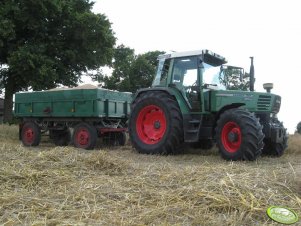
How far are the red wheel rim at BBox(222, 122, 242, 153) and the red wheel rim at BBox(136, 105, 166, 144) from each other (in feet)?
5.90

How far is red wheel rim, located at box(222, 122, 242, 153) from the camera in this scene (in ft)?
28.5

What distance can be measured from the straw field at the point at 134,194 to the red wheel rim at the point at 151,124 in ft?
11.5

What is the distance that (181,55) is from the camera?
10328 millimetres

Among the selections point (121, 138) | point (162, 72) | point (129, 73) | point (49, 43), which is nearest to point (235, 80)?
point (162, 72)

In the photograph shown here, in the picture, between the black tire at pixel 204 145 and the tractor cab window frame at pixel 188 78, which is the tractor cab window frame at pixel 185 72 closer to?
the tractor cab window frame at pixel 188 78

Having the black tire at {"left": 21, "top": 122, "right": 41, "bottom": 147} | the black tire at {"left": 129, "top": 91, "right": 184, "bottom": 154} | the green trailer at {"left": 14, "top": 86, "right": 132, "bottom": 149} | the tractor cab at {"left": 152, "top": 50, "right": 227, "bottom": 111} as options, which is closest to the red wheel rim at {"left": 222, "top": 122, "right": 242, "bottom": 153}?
the tractor cab at {"left": 152, "top": 50, "right": 227, "bottom": 111}

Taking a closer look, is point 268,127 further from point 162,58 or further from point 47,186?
point 47,186

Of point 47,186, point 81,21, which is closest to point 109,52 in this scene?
point 81,21

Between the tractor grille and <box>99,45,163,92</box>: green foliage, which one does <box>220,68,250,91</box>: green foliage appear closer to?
the tractor grille

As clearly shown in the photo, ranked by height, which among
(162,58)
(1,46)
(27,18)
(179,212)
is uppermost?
(27,18)

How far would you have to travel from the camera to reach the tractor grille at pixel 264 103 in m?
9.34

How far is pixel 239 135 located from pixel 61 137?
7.22 m

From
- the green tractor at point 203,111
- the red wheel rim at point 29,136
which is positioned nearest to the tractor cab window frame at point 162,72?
the green tractor at point 203,111

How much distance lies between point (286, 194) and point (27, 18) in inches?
769
